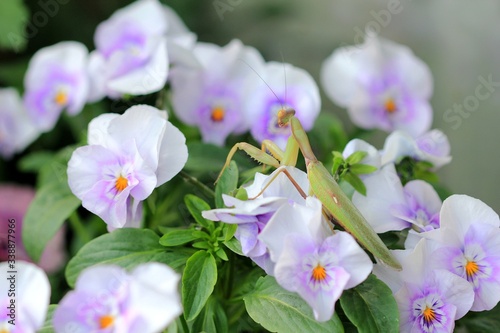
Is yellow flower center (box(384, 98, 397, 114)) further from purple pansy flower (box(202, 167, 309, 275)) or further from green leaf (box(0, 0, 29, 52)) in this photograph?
green leaf (box(0, 0, 29, 52))

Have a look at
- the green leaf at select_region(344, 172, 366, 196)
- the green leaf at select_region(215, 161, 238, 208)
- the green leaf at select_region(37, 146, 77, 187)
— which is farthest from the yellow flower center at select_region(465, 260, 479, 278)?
the green leaf at select_region(37, 146, 77, 187)

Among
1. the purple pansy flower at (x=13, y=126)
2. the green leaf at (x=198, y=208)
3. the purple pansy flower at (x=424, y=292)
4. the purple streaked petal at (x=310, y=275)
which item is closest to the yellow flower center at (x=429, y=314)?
the purple pansy flower at (x=424, y=292)

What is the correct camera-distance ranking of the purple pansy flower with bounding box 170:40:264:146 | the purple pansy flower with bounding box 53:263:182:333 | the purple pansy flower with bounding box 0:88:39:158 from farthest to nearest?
the purple pansy flower with bounding box 0:88:39:158, the purple pansy flower with bounding box 170:40:264:146, the purple pansy flower with bounding box 53:263:182:333

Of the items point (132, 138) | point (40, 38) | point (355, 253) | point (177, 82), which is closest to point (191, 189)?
point (177, 82)

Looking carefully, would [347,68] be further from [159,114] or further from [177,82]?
[159,114]

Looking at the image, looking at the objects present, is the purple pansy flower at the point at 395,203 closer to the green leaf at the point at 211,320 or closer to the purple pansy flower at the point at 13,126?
the green leaf at the point at 211,320
